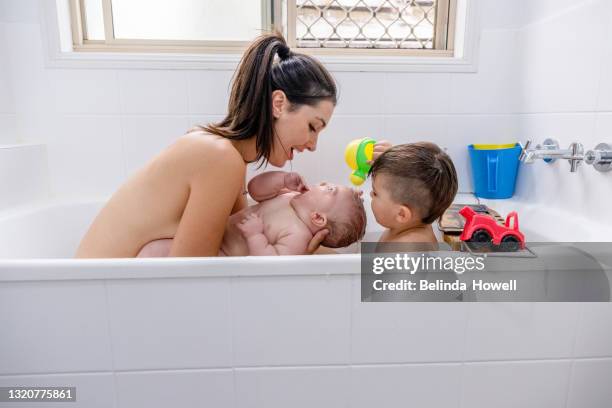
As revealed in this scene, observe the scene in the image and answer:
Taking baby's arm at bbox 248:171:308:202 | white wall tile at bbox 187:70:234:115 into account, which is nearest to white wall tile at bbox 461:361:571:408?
baby's arm at bbox 248:171:308:202

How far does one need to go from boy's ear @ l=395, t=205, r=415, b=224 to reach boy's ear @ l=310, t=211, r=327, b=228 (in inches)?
7.0

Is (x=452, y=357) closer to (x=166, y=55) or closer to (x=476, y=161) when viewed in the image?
(x=476, y=161)

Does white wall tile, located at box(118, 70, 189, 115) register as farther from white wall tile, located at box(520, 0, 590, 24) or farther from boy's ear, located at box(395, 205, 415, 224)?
white wall tile, located at box(520, 0, 590, 24)

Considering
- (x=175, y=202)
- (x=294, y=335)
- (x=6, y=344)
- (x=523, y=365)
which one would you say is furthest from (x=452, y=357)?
(x=6, y=344)

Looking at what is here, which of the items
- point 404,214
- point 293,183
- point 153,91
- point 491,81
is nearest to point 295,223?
point 293,183

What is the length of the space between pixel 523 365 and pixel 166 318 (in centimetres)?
67

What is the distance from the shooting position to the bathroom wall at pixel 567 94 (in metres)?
1.07

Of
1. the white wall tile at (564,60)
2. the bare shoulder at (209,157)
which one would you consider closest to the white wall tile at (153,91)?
the bare shoulder at (209,157)

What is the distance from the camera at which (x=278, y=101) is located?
1012 millimetres

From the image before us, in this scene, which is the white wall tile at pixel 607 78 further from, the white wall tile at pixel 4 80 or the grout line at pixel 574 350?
the white wall tile at pixel 4 80

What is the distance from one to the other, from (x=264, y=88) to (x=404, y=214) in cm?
45

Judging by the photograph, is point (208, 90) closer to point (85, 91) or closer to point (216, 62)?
point (216, 62)

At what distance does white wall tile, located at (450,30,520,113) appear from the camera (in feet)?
4.91

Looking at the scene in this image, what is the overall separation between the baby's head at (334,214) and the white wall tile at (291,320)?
0.32 meters
